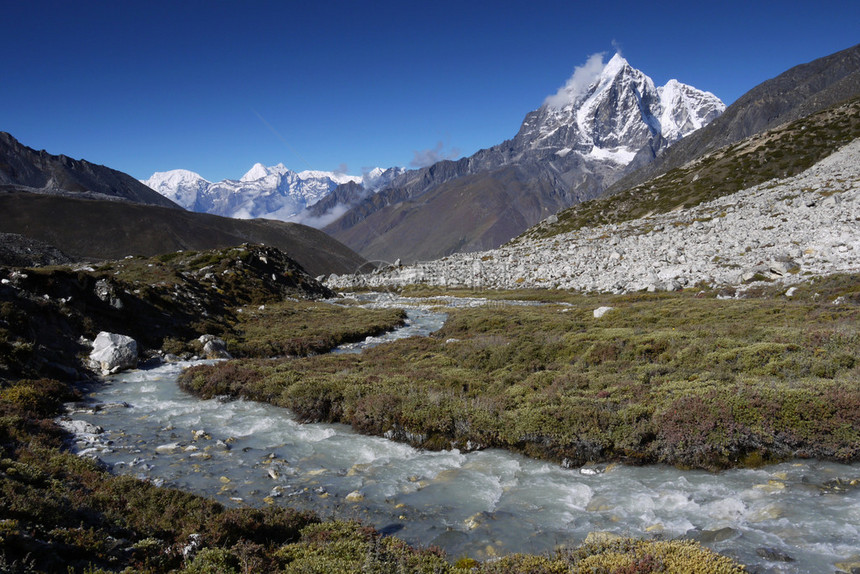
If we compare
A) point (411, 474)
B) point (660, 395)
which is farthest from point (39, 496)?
point (660, 395)

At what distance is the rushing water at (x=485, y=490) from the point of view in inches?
301

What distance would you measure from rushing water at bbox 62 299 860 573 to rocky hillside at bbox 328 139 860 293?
110 feet

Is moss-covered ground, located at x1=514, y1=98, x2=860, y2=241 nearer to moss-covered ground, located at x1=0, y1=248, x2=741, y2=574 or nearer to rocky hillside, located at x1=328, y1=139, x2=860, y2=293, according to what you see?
rocky hillside, located at x1=328, y1=139, x2=860, y2=293

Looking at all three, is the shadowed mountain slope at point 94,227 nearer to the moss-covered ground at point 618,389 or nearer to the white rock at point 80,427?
the white rock at point 80,427

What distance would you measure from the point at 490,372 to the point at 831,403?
11539 millimetres

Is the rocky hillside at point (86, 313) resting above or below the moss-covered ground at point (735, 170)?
below

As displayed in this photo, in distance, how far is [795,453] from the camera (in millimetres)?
10031

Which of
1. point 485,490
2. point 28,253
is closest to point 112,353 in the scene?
point 485,490

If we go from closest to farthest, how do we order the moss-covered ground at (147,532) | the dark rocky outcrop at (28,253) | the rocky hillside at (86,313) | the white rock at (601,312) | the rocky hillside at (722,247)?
the moss-covered ground at (147,532)
the rocky hillside at (86,313)
the white rock at (601,312)
the rocky hillside at (722,247)
the dark rocky outcrop at (28,253)

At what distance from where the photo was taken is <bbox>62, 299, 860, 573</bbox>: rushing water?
7641mm

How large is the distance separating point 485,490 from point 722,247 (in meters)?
48.6

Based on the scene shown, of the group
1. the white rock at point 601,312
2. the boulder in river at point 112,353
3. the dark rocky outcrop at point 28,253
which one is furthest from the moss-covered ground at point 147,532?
the dark rocky outcrop at point 28,253

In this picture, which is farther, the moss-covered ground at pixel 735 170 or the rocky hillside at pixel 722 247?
the moss-covered ground at pixel 735 170

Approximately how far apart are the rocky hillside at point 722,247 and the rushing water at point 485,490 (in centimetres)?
3352
